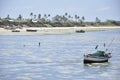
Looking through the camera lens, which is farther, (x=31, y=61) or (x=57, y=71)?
(x=31, y=61)

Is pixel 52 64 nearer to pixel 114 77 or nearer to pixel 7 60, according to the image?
pixel 7 60

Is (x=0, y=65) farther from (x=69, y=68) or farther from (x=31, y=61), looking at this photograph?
(x=69, y=68)

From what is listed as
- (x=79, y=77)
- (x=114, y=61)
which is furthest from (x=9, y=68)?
(x=114, y=61)

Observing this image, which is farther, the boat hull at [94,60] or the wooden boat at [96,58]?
the wooden boat at [96,58]

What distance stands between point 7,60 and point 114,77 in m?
22.7

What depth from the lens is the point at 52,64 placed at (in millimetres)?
57562

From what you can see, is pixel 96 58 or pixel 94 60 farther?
pixel 96 58

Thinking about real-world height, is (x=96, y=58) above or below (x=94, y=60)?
above

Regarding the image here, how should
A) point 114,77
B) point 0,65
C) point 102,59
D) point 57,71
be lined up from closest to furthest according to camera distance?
point 114,77 < point 57,71 < point 0,65 < point 102,59

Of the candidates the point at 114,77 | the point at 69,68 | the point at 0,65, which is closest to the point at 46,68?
the point at 69,68

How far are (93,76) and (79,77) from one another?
199 centimetres

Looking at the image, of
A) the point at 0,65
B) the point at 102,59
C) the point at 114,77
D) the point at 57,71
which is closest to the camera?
the point at 114,77

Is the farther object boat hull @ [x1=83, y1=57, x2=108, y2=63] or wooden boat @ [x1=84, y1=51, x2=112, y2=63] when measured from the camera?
wooden boat @ [x1=84, y1=51, x2=112, y2=63]

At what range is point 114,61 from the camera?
63.5 m
